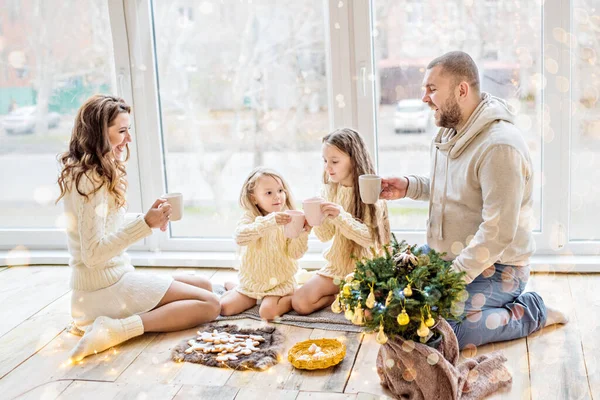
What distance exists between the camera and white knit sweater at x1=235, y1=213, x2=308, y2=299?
3193 mm

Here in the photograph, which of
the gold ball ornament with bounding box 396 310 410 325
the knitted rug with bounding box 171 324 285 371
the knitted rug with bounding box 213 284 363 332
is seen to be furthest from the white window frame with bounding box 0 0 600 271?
the gold ball ornament with bounding box 396 310 410 325

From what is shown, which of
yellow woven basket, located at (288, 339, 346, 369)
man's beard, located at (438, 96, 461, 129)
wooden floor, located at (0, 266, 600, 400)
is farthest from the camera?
man's beard, located at (438, 96, 461, 129)

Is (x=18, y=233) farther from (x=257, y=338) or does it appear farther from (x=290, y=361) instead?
(x=290, y=361)

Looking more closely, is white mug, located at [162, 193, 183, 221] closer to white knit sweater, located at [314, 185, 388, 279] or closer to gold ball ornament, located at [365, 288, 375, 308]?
white knit sweater, located at [314, 185, 388, 279]

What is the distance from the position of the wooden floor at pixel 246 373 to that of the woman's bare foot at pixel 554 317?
0.03 metres

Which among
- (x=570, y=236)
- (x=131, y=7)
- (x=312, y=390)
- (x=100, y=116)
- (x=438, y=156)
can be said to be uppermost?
(x=131, y=7)

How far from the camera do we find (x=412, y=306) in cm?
225

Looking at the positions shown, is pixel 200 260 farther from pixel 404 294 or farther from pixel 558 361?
pixel 558 361

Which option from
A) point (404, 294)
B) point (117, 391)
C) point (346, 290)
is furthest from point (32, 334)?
point (404, 294)

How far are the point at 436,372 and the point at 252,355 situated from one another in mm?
726

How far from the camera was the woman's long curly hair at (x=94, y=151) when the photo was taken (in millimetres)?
Result: 2893

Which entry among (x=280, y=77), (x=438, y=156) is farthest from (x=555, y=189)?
(x=280, y=77)

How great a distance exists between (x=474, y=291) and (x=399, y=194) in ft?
1.80

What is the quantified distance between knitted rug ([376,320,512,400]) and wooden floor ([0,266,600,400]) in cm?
5
